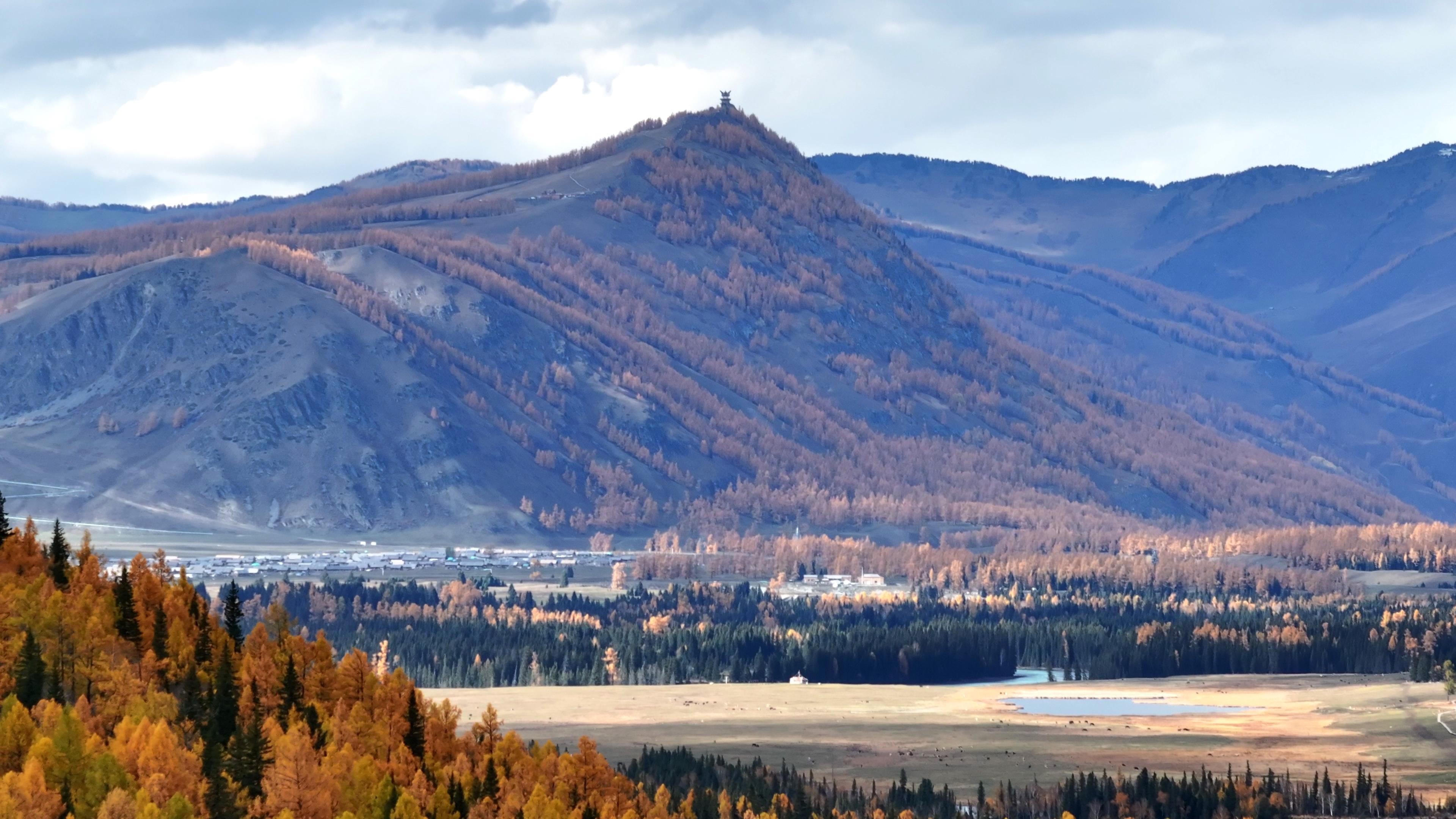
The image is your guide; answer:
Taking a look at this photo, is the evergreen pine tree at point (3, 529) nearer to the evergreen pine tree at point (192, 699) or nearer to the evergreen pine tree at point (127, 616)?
the evergreen pine tree at point (127, 616)

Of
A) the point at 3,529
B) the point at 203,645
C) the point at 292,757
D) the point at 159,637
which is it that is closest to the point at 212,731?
the point at 292,757

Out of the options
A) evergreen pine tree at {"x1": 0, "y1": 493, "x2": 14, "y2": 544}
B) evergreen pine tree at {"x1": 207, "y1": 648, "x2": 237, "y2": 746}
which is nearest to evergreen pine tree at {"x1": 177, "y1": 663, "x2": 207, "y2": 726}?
evergreen pine tree at {"x1": 207, "y1": 648, "x2": 237, "y2": 746}

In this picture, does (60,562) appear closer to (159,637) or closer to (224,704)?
(159,637)

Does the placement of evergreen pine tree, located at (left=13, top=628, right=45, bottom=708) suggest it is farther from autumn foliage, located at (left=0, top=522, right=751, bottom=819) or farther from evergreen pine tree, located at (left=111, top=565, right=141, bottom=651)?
evergreen pine tree, located at (left=111, top=565, right=141, bottom=651)

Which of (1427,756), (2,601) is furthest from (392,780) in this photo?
(1427,756)

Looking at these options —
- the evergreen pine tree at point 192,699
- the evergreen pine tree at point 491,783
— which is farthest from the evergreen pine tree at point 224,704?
the evergreen pine tree at point 491,783

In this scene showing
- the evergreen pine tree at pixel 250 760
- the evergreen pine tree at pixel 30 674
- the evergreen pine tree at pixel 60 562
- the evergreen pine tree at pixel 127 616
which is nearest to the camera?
the evergreen pine tree at pixel 250 760

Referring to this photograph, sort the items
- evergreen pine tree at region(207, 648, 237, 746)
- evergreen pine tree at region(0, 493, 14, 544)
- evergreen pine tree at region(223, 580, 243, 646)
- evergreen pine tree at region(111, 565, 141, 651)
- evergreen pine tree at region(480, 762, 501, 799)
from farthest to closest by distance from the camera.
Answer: evergreen pine tree at region(0, 493, 14, 544)
evergreen pine tree at region(223, 580, 243, 646)
evergreen pine tree at region(111, 565, 141, 651)
evergreen pine tree at region(480, 762, 501, 799)
evergreen pine tree at region(207, 648, 237, 746)
